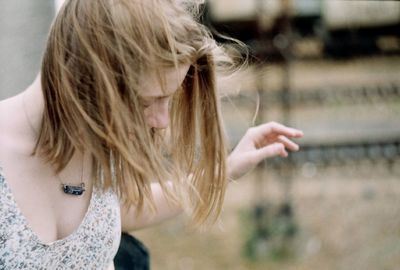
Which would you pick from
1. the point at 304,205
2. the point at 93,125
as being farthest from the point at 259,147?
the point at 304,205

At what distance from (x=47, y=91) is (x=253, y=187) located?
14.3ft

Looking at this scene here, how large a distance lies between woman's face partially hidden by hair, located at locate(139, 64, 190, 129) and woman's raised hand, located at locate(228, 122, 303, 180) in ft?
1.47

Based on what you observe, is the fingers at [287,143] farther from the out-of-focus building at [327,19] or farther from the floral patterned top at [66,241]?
the out-of-focus building at [327,19]

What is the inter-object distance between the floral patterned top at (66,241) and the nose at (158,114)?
224 mm

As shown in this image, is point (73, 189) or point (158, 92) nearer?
point (158, 92)

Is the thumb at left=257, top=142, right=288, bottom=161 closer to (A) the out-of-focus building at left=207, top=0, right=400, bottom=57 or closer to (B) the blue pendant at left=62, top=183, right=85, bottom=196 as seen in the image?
(B) the blue pendant at left=62, top=183, right=85, bottom=196

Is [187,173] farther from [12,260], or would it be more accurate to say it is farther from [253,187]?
[253,187]

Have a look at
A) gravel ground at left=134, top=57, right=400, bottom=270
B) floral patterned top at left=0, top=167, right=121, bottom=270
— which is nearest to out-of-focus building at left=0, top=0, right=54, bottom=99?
floral patterned top at left=0, top=167, right=121, bottom=270

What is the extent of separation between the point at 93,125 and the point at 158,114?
0.49 ft

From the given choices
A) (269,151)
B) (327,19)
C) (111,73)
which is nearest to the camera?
(111,73)

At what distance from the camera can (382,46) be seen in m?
10.8

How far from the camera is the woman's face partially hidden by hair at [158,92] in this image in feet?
5.45

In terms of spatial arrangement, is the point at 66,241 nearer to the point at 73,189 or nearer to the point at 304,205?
the point at 73,189

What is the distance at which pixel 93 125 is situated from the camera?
1649mm
